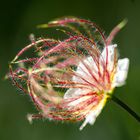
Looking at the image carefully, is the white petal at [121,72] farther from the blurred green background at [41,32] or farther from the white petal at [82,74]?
the blurred green background at [41,32]

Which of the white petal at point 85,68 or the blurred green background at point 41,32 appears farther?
the blurred green background at point 41,32

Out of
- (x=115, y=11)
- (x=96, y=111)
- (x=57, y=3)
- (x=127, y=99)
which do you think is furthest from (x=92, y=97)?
(x=57, y=3)

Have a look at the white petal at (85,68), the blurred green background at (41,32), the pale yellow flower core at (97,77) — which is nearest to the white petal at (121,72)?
the pale yellow flower core at (97,77)

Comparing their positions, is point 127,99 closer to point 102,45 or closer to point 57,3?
point 102,45

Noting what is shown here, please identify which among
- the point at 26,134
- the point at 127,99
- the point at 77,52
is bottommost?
the point at 26,134

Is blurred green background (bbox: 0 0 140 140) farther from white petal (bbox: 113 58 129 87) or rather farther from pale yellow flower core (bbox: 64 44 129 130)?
white petal (bbox: 113 58 129 87)

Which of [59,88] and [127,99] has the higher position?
[59,88]
